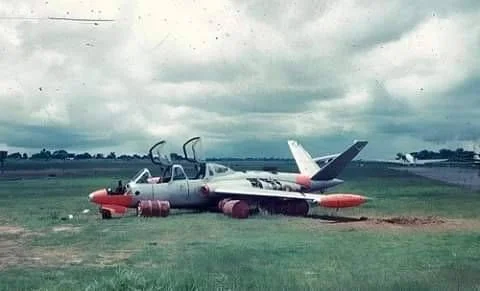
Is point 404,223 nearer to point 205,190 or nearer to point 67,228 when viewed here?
point 205,190

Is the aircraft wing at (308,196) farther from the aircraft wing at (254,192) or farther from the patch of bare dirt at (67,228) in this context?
the patch of bare dirt at (67,228)

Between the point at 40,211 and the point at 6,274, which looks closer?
the point at 6,274

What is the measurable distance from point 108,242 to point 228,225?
5048 millimetres

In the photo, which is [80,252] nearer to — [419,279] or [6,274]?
[6,274]

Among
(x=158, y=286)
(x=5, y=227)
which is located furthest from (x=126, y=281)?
(x=5, y=227)

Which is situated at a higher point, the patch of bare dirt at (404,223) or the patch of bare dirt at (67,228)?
the patch of bare dirt at (67,228)

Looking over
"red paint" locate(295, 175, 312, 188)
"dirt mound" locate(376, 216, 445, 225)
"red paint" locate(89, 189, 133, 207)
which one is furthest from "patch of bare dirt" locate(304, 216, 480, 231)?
"red paint" locate(89, 189, 133, 207)

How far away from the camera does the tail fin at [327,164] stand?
86.2 ft

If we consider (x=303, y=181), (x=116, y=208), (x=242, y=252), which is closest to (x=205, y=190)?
(x=116, y=208)

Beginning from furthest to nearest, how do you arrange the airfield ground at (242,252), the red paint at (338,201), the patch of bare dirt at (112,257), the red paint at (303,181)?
the red paint at (303,181)
the red paint at (338,201)
the patch of bare dirt at (112,257)
the airfield ground at (242,252)

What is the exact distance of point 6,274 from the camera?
11.7m

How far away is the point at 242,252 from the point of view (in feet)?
44.9

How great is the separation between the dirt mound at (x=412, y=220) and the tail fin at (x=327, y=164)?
4.64m

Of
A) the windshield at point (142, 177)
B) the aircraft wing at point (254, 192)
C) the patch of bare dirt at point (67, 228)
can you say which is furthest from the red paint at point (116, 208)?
the aircraft wing at point (254, 192)
